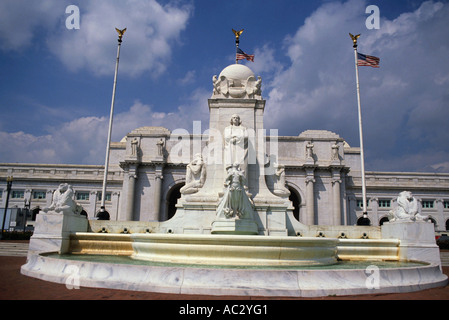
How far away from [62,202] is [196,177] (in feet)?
17.7

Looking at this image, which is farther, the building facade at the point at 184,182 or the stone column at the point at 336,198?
the building facade at the point at 184,182

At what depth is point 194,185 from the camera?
14.1m

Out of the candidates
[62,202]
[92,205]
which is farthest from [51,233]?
[92,205]

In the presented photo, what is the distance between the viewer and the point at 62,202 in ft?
37.4

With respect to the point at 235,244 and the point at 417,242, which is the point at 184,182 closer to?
the point at 417,242

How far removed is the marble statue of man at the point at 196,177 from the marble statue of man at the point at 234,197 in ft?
9.89

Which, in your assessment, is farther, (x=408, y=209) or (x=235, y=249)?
(x=408, y=209)

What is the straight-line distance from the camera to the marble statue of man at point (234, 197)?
431 inches

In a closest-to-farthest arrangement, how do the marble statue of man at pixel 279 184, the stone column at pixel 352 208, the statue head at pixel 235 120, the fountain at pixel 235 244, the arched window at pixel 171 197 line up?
the fountain at pixel 235 244 < the statue head at pixel 235 120 < the marble statue of man at pixel 279 184 < the arched window at pixel 171 197 < the stone column at pixel 352 208

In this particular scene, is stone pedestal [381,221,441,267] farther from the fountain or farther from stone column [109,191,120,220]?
stone column [109,191,120,220]

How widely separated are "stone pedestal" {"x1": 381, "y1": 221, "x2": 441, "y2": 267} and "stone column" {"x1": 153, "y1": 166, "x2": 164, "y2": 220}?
126ft

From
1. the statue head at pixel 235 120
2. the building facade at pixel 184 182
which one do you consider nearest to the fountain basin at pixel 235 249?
the statue head at pixel 235 120

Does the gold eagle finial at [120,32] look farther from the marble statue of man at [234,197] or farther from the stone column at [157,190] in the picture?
the marble statue of man at [234,197]
